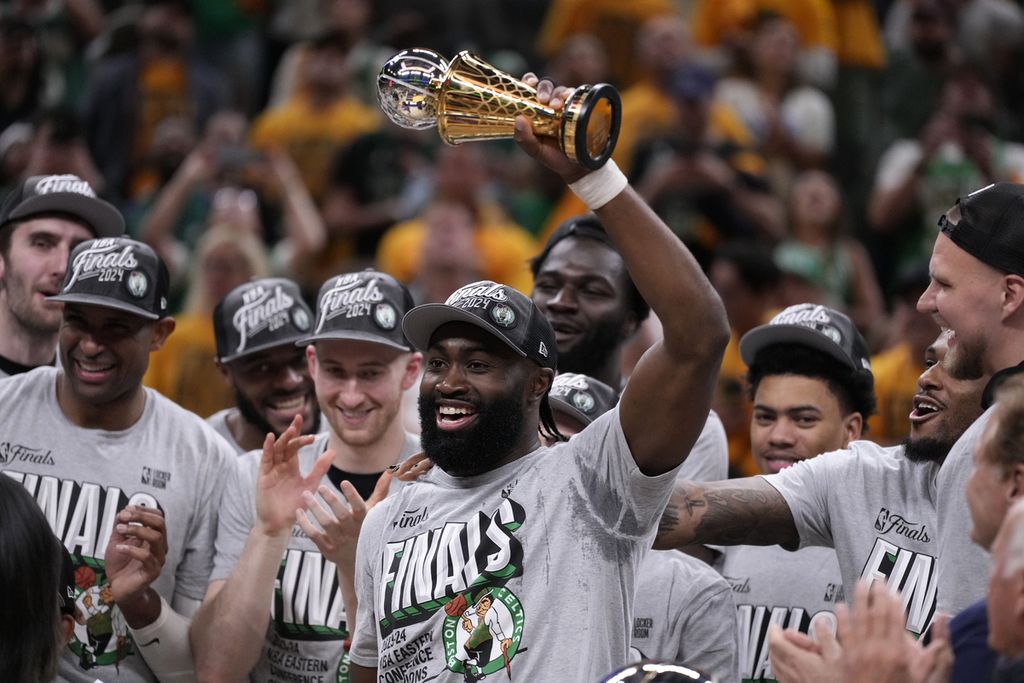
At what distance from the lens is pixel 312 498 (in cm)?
510

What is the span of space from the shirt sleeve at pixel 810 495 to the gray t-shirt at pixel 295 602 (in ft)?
4.40

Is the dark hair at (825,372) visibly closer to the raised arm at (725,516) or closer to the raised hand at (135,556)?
the raised arm at (725,516)

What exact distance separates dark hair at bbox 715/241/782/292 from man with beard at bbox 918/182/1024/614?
431 centimetres

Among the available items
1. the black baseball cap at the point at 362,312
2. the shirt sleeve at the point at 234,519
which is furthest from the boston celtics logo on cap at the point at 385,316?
the shirt sleeve at the point at 234,519

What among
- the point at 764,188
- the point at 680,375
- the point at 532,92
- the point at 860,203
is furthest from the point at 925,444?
the point at 860,203

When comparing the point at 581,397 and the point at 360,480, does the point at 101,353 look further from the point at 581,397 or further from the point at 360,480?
the point at 581,397

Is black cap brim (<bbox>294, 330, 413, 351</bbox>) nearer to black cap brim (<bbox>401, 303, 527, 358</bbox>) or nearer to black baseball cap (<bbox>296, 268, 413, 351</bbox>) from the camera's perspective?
black baseball cap (<bbox>296, 268, 413, 351</bbox>)

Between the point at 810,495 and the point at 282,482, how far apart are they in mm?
1753

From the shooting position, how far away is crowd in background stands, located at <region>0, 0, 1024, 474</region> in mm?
9367

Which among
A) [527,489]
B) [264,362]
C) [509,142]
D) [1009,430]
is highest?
[509,142]

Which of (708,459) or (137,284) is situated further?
(708,459)

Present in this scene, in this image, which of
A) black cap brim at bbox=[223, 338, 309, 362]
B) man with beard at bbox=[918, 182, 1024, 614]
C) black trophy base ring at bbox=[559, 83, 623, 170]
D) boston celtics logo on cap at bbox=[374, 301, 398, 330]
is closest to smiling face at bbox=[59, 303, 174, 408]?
black cap brim at bbox=[223, 338, 309, 362]

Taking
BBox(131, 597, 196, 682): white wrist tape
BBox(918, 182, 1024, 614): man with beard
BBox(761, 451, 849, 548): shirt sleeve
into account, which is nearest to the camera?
BBox(918, 182, 1024, 614): man with beard

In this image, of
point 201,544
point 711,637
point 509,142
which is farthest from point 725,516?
point 509,142
